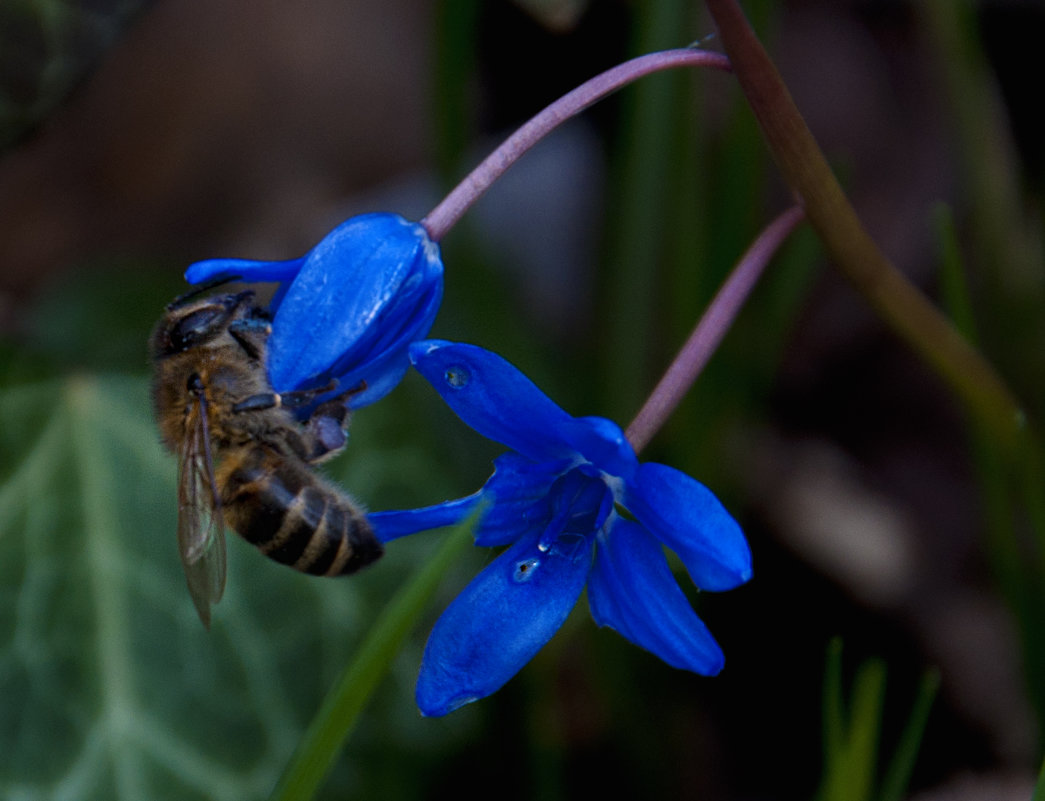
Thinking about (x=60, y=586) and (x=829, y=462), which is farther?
(x=829, y=462)

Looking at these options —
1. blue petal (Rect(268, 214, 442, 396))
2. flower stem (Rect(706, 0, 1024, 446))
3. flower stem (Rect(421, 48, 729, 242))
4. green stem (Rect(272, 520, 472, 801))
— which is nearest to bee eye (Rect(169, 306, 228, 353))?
blue petal (Rect(268, 214, 442, 396))

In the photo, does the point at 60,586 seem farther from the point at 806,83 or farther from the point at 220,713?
the point at 806,83

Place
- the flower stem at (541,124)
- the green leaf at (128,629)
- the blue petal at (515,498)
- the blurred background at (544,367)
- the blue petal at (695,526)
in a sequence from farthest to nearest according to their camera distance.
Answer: the blurred background at (544,367) < the green leaf at (128,629) < the blue petal at (515,498) < the flower stem at (541,124) < the blue petal at (695,526)

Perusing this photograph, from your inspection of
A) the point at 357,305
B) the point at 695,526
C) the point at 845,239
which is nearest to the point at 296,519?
the point at 357,305

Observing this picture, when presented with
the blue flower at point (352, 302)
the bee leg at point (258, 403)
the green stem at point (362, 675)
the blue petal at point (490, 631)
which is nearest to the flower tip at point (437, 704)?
the blue petal at point (490, 631)

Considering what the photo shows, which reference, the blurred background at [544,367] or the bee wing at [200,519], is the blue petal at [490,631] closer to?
the bee wing at [200,519]

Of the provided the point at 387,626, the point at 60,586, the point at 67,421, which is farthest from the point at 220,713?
the point at 387,626
